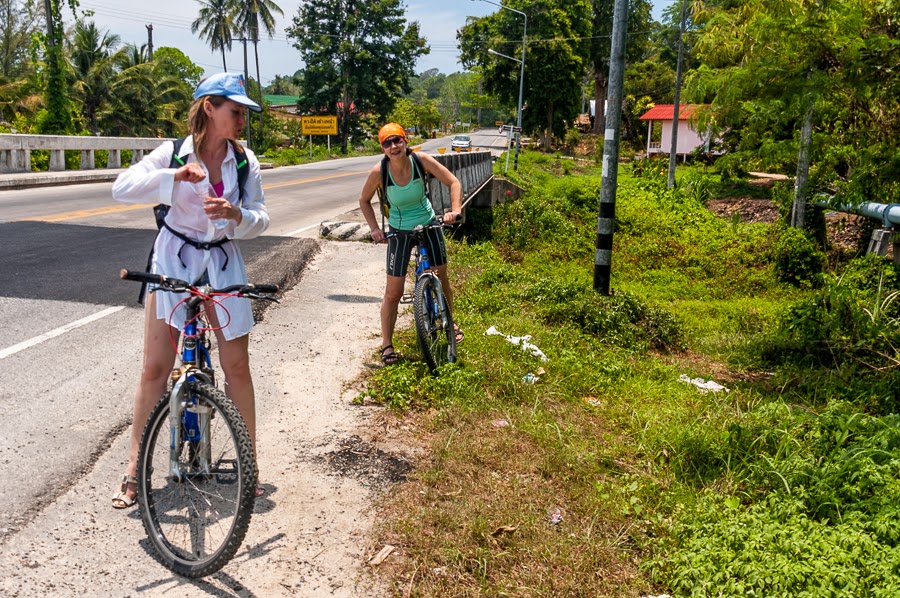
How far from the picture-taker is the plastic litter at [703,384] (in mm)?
7524

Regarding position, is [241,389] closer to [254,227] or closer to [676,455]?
[254,227]

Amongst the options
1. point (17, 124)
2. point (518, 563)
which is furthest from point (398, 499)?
point (17, 124)

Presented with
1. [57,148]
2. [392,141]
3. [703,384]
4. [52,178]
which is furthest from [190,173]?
[57,148]

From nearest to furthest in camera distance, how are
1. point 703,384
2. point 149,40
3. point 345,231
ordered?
point 703,384, point 345,231, point 149,40

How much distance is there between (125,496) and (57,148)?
74.7ft

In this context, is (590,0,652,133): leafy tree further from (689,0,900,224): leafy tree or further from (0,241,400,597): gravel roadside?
(0,241,400,597): gravel roadside

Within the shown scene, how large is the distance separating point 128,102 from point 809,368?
48699 mm

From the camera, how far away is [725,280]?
58.1 ft

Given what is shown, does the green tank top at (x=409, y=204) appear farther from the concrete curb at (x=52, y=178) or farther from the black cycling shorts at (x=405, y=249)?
the concrete curb at (x=52, y=178)

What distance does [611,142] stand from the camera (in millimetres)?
10531

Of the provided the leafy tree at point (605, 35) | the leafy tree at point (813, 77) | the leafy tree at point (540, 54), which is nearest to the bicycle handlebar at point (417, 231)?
the leafy tree at point (813, 77)

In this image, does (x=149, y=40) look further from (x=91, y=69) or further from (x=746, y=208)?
(x=746, y=208)

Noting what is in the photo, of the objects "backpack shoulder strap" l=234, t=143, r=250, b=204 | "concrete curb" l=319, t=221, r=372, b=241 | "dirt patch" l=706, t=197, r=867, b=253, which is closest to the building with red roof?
"dirt patch" l=706, t=197, r=867, b=253

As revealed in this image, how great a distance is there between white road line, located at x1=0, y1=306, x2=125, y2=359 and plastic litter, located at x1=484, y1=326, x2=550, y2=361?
3503 mm
